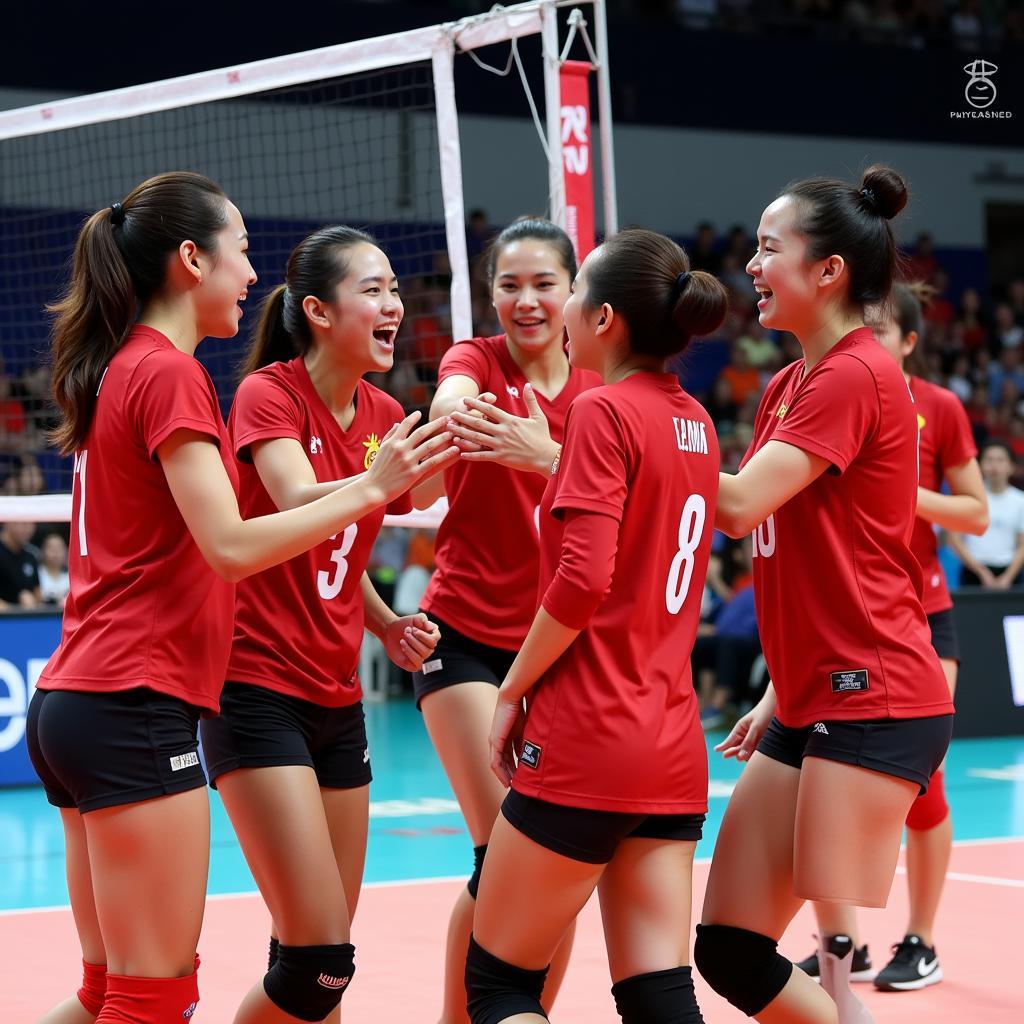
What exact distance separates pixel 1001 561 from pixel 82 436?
10.2 meters

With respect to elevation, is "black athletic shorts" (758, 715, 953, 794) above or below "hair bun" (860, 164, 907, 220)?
below

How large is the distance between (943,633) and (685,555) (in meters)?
2.70

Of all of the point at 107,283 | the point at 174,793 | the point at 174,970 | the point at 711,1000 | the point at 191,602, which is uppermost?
the point at 107,283

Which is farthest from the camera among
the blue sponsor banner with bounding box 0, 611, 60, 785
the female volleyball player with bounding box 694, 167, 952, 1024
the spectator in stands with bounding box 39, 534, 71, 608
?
the spectator in stands with bounding box 39, 534, 71, 608

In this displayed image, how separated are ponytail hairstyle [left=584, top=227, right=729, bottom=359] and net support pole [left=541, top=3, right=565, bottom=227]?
79.7 inches

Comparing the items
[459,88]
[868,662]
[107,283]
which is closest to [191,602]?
[107,283]

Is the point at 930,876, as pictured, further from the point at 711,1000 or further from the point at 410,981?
the point at 410,981

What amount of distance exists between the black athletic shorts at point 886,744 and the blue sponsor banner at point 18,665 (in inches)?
259

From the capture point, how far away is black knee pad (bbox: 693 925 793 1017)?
3.33 m

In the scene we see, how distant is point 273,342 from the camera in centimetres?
397

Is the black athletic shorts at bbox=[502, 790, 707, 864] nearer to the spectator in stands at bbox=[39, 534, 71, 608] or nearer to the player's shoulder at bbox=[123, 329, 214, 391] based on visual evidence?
the player's shoulder at bbox=[123, 329, 214, 391]

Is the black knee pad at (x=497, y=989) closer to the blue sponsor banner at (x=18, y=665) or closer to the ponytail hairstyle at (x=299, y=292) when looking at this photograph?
the ponytail hairstyle at (x=299, y=292)

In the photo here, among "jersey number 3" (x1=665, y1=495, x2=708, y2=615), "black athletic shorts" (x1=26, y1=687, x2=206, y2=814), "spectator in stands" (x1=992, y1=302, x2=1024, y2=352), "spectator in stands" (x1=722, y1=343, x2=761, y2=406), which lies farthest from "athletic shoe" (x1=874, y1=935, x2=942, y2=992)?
"spectator in stands" (x1=992, y1=302, x2=1024, y2=352)

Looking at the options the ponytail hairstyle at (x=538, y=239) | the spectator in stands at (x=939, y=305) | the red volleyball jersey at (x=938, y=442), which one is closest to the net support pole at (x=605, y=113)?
the ponytail hairstyle at (x=538, y=239)
